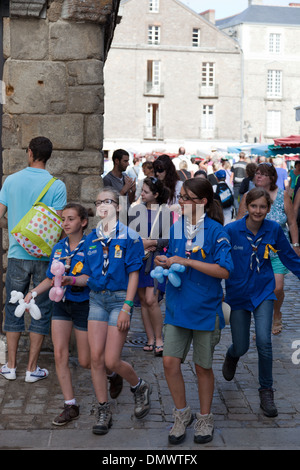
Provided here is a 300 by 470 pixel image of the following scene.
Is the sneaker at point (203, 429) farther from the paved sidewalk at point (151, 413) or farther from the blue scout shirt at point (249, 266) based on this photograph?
the blue scout shirt at point (249, 266)

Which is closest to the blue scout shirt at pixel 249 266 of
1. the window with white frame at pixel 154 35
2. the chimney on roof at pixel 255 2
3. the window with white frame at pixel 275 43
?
the window with white frame at pixel 154 35

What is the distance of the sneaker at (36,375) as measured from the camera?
6016 mm

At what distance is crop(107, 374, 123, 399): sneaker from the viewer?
5.59 meters

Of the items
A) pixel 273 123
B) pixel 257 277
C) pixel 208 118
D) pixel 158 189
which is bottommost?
pixel 257 277

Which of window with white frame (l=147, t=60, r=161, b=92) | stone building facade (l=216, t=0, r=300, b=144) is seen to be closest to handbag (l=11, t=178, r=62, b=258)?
window with white frame (l=147, t=60, r=161, b=92)

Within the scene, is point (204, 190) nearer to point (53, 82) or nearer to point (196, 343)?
point (196, 343)

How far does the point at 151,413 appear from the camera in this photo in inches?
211

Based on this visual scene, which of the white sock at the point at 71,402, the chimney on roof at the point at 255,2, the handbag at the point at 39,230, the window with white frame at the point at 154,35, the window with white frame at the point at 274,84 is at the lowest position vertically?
the white sock at the point at 71,402

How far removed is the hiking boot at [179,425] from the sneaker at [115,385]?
0.86 m

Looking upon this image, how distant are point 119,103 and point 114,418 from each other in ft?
147

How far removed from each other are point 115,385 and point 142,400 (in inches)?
16.7

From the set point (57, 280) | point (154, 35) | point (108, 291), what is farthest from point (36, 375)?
point (154, 35)
